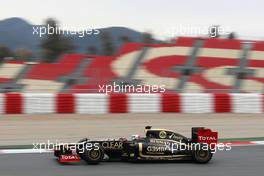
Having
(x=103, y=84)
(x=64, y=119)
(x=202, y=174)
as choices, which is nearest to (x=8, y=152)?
(x=202, y=174)

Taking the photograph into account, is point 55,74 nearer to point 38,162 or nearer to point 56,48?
point 38,162

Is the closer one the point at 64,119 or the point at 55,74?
the point at 64,119

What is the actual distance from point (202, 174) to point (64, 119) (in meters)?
7.98

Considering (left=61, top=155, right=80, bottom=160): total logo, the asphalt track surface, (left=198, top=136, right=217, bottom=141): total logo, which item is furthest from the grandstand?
(left=61, top=155, right=80, bottom=160): total logo

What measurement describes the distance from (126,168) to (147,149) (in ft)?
1.74

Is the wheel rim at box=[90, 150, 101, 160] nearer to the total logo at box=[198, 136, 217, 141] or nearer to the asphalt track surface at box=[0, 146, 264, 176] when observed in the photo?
the asphalt track surface at box=[0, 146, 264, 176]

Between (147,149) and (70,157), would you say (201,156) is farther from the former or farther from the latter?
(70,157)

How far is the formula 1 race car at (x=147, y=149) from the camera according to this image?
313 inches

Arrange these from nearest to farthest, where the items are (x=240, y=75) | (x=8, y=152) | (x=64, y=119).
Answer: (x=8, y=152) < (x=64, y=119) < (x=240, y=75)

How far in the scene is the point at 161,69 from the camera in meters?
26.0

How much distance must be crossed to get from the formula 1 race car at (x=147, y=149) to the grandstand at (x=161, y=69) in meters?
10.7

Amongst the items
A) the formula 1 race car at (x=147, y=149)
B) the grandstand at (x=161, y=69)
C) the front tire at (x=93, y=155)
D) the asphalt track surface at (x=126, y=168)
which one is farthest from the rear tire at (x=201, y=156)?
the grandstand at (x=161, y=69)

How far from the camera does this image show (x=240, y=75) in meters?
26.3

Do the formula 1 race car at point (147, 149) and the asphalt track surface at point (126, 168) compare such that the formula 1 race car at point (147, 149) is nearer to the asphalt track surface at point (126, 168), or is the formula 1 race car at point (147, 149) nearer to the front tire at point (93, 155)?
the front tire at point (93, 155)
